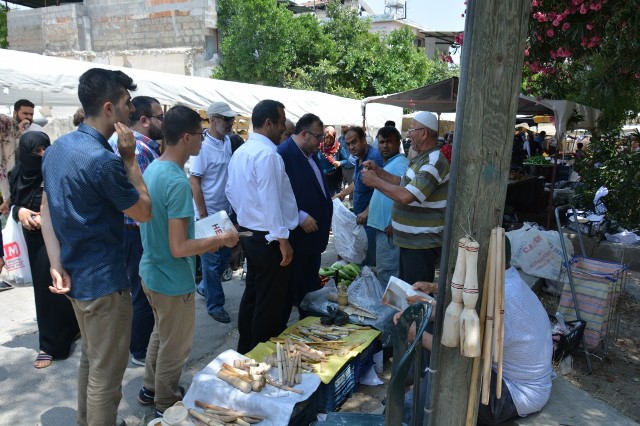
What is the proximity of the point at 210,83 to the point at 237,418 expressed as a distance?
666cm

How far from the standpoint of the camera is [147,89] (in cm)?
686

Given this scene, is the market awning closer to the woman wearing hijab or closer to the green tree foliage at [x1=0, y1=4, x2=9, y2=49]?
the woman wearing hijab

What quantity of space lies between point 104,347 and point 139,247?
146 centimetres

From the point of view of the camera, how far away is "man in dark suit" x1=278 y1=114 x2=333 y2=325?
410cm

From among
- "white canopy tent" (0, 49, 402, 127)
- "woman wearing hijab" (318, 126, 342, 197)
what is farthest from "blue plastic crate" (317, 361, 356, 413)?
"woman wearing hijab" (318, 126, 342, 197)

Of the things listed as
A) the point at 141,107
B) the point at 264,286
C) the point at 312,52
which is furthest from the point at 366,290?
the point at 312,52

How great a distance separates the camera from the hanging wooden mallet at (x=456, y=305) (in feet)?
6.03

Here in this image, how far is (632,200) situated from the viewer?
6598 mm

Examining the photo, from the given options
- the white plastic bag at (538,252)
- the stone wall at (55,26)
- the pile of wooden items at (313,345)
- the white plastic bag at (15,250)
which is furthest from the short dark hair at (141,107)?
the stone wall at (55,26)

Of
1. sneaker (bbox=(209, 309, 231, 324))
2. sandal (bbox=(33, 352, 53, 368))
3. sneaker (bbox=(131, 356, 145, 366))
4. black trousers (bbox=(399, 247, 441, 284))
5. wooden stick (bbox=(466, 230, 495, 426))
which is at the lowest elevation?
sneaker (bbox=(209, 309, 231, 324))

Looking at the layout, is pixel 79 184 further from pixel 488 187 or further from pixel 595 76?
pixel 595 76

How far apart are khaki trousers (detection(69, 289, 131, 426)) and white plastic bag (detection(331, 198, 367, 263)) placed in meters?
3.48

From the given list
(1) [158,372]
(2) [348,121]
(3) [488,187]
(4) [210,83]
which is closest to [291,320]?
(1) [158,372]

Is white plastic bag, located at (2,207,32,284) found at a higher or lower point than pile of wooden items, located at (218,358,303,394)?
higher
